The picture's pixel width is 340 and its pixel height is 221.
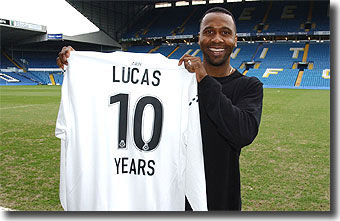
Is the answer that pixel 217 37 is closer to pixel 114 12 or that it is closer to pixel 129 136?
pixel 129 136

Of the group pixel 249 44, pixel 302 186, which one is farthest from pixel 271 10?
pixel 302 186

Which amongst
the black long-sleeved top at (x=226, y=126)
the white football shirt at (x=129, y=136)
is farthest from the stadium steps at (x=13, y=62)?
the black long-sleeved top at (x=226, y=126)

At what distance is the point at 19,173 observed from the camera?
14.3 ft

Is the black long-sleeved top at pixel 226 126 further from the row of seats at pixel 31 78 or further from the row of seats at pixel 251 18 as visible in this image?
the row of seats at pixel 31 78

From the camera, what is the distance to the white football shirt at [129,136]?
2.00 meters

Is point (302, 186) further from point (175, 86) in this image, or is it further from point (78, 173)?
point (78, 173)

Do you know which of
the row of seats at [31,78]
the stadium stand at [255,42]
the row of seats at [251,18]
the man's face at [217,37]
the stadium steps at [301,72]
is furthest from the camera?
the row of seats at [251,18]

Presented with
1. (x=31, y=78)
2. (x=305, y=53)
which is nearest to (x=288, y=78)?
(x=305, y=53)

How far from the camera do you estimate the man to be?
1.70 m

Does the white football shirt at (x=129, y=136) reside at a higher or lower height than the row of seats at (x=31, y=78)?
lower

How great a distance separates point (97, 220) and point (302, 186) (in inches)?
110

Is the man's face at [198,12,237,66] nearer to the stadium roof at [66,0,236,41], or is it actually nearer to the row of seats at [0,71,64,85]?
the stadium roof at [66,0,236,41]

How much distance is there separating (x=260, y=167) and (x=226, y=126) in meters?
3.34

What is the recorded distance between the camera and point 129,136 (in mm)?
2037
